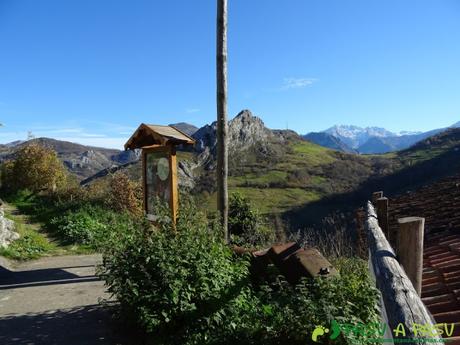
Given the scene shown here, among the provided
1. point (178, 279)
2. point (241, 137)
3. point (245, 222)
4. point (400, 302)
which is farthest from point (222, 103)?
point (241, 137)

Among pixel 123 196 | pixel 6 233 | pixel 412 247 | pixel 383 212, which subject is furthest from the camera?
pixel 123 196

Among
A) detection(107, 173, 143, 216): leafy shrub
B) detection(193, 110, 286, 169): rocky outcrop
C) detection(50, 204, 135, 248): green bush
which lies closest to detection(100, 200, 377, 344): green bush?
detection(50, 204, 135, 248): green bush

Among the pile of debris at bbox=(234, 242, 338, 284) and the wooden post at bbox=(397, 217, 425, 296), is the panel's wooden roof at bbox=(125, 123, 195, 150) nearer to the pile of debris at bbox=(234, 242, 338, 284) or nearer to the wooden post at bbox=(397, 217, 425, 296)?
the pile of debris at bbox=(234, 242, 338, 284)

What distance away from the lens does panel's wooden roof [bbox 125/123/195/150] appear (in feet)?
22.5

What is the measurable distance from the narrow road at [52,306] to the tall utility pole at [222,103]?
99.0 inches

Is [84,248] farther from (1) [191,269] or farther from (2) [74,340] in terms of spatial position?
(1) [191,269]

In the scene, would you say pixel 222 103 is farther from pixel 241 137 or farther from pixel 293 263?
pixel 241 137

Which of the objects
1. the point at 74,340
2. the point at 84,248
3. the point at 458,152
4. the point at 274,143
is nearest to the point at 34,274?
the point at 84,248

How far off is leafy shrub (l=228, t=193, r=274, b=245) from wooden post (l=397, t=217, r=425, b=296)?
23.2 ft

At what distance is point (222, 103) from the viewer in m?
7.02

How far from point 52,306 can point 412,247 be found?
498 cm

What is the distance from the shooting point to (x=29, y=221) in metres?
14.6

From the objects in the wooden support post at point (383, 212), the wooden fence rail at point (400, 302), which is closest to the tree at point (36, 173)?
the wooden support post at point (383, 212)

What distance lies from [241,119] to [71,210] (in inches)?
4642
